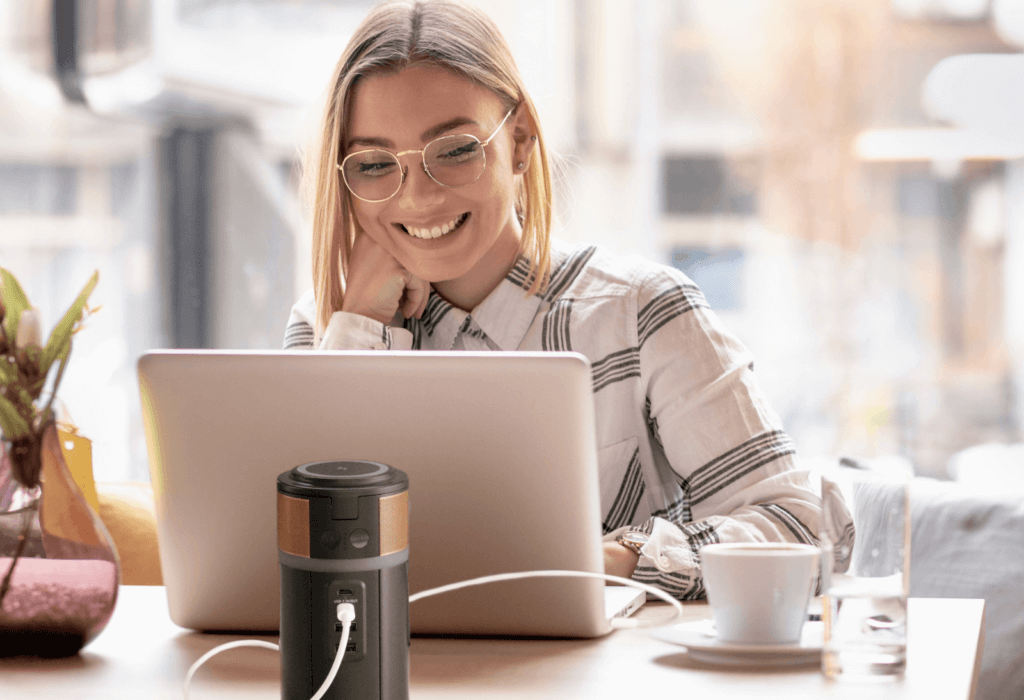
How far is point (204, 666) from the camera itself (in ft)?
2.89

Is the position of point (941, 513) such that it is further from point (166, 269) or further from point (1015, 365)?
point (166, 269)

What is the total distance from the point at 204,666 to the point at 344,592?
9.4 inches

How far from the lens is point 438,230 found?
1514mm

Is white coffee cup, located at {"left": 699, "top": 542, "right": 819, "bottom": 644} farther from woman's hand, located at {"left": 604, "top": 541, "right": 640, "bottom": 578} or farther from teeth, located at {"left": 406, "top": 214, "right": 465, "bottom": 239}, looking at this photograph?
teeth, located at {"left": 406, "top": 214, "right": 465, "bottom": 239}

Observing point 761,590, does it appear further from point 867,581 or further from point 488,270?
point 488,270

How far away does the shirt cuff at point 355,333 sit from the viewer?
4.86 feet

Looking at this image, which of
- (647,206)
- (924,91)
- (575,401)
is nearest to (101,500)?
(575,401)

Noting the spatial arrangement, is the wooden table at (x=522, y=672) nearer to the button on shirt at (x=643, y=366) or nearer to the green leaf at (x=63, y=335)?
the green leaf at (x=63, y=335)

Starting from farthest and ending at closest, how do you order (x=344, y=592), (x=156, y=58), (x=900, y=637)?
(x=156, y=58), (x=900, y=637), (x=344, y=592)

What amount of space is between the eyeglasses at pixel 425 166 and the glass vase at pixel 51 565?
0.67m

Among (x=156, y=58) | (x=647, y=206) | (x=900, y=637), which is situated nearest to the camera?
(x=900, y=637)

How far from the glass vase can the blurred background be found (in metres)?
2.13

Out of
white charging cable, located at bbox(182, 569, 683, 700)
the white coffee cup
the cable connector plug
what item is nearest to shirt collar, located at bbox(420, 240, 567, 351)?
white charging cable, located at bbox(182, 569, 683, 700)

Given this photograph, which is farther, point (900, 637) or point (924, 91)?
point (924, 91)
